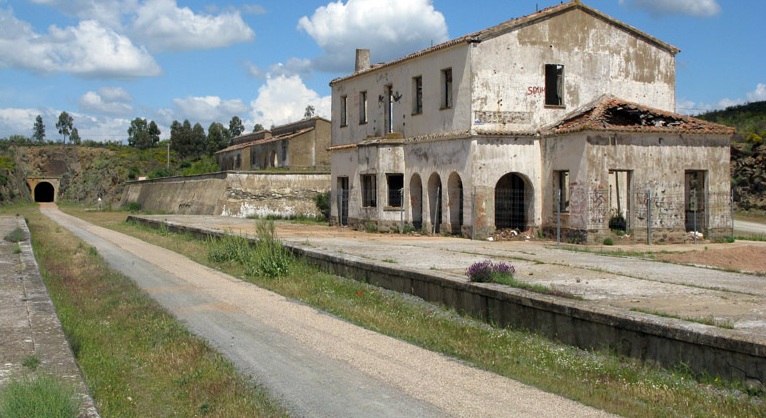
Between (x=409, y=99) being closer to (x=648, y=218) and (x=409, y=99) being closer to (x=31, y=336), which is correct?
(x=648, y=218)

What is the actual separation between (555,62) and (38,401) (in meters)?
24.2

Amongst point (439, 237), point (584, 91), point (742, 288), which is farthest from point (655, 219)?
point (742, 288)

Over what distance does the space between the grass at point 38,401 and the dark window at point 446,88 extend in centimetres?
2345

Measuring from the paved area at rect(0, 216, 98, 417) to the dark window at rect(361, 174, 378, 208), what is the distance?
63.1 ft

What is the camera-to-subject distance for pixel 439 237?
27375 mm

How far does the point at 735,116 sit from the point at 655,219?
38745 mm

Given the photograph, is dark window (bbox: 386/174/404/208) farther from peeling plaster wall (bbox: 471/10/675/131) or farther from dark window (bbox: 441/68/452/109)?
peeling plaster wall (bbox: 471/10/675/131)

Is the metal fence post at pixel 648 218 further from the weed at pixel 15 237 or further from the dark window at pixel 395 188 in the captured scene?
the weed at pixel 15 237

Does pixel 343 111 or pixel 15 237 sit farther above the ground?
pixel 343 111

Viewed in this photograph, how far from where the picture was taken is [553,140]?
26.0 meters

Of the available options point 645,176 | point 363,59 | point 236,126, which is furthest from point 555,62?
point 236,126

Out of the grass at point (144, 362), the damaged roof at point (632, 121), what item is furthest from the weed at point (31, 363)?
the damaged roof at point (632, 121)

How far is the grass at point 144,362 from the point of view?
23.7 ft

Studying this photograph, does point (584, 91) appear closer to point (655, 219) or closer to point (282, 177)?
point (655, 219)
